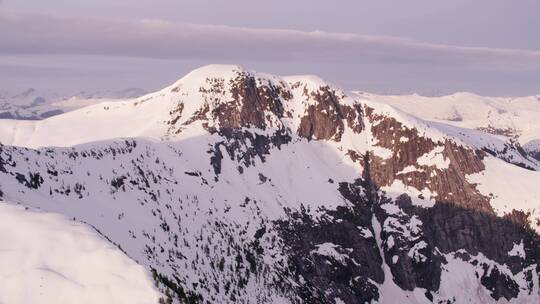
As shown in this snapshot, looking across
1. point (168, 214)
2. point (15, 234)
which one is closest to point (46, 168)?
point (168, 214)

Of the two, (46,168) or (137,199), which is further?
(137,199)

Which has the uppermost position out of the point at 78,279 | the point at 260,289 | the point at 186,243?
the point at 78,279

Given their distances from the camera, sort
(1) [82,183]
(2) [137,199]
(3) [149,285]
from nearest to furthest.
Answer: (3) [149,285] < (1) [82,183] < (2) [137,199]

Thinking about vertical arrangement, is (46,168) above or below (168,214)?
above

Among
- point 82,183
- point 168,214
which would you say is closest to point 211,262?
point 168,214

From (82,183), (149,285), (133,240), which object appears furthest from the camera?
(82,183)

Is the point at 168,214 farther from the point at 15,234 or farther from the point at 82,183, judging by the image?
the point at 15,234
